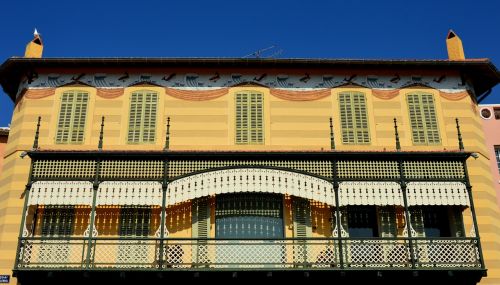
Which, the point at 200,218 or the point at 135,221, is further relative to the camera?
the point at 135,221

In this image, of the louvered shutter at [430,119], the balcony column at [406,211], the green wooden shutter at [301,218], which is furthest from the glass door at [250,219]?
the louvered shutter at [430,119]

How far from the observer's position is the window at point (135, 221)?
723 inches

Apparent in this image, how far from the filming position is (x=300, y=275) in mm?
16844

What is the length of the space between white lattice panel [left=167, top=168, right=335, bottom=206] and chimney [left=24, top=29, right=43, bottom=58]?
7.84m

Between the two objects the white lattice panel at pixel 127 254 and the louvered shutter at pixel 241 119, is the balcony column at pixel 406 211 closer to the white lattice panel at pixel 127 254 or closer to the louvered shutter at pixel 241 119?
the louvered shutter at pixel 241 119

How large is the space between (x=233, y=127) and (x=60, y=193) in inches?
243

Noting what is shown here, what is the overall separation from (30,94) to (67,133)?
210 centimetres

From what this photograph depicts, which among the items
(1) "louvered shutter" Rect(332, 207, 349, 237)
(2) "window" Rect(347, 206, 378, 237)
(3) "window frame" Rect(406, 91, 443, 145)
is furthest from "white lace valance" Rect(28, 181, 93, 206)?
(3) "window frame" Rect(406, 91, 443, 145)

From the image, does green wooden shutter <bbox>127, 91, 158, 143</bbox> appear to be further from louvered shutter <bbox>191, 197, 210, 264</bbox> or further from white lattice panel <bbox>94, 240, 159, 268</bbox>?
white lattice panel <bbox>94, 240, 159, 268</bbox>

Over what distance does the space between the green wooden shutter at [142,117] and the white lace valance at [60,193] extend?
9.12ft

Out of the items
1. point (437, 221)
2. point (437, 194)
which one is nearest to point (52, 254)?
point (437, 194)

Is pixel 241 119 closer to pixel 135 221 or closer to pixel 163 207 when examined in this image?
pixel 163 207

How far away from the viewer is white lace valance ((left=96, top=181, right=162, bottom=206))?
17578 mm

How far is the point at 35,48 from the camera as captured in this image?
21.1 meters
